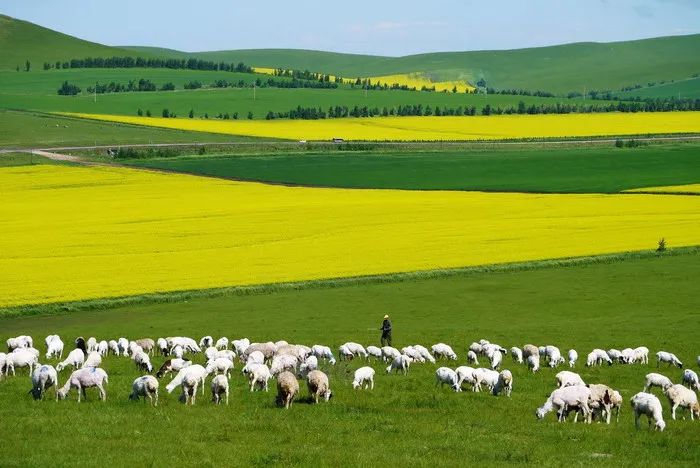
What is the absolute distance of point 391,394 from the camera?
86.6 feet

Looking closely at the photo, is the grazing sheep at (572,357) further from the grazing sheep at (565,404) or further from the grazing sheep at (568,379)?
the grazing sheep at (565,404)

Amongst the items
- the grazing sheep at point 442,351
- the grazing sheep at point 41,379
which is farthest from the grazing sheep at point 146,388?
the grazing sheep at point 442,351

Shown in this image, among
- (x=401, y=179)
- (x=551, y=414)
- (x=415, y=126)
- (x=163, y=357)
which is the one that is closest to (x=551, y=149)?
(x=401, y=179)

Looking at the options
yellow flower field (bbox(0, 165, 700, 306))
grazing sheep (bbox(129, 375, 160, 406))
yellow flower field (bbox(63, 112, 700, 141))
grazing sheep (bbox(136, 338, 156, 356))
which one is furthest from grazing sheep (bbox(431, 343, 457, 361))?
yellow flower field (bbox(63, 112, 700, 141))

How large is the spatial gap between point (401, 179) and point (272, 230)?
28191mm

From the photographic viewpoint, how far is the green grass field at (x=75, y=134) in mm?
117562

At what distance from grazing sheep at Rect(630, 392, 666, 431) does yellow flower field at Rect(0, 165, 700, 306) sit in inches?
1082

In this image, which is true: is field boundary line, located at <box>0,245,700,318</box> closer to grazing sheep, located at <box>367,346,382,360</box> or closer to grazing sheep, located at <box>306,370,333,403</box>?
grazing sheep, located at <box>367,346,382,360</box>

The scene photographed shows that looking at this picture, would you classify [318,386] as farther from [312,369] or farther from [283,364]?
[283,364]

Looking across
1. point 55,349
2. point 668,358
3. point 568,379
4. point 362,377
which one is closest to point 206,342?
point 55,349

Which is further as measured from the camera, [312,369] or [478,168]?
[478,168]

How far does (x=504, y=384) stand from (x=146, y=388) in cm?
800

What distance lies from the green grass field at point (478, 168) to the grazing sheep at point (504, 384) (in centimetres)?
5574

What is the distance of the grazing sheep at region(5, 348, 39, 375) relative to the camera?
3073 cm
